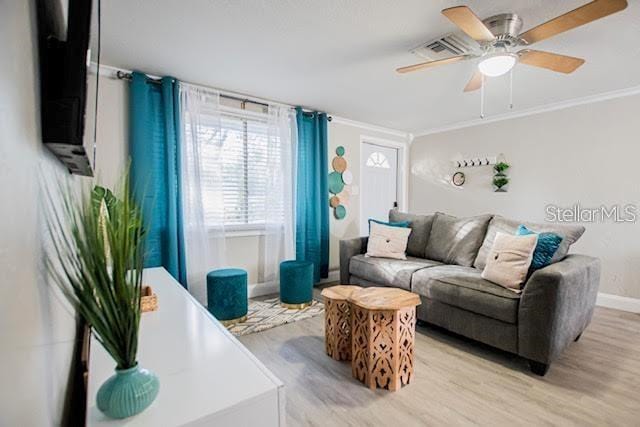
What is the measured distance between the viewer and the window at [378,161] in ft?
15.9

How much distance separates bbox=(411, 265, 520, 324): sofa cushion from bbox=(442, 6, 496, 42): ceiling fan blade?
1.67 metres

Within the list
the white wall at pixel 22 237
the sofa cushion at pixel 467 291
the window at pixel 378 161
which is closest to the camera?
the white wall at pixel 22 237

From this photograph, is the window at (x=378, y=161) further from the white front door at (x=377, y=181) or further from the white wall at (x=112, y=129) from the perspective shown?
the white wall at (x=112, y=129)

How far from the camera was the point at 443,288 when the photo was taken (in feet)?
8.05

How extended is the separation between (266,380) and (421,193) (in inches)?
184

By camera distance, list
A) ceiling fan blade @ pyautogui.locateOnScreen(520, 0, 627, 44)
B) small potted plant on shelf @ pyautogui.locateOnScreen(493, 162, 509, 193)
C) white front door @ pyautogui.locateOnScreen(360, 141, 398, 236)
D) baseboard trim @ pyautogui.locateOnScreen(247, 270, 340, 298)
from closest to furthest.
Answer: ceiling fan blade @ pyautogui.locateOnScreen(520, 0, 627, 44)
baseboard trim @ pyautogui.locateOnScreen(247, 270, 340, 298)
small potted plant on shelf @ pyautogui.locateOnScreen(493, 162, 509, 193)
white front door @ pyautogui.locateOnScreen(360, 141, 398, 236)

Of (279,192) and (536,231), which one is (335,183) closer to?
(279,192)

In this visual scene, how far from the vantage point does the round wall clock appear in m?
4.51

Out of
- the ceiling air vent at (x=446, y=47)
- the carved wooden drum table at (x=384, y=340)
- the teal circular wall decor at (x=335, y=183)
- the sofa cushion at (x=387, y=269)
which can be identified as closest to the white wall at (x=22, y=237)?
the carved wooden drum table at (x=384, y=340)

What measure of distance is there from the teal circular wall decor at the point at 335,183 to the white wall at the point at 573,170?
1.75 meters

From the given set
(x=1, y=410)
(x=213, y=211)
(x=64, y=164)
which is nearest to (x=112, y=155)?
(x=213, y=211)

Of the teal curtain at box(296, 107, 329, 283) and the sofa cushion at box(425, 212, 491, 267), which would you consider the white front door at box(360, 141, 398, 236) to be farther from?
the sofa cushion at box(425, 212, 491, 267)

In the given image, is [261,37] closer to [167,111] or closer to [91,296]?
[167,111]

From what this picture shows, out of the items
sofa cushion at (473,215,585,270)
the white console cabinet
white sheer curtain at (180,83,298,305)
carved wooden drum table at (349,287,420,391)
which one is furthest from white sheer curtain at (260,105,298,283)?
the white console cabinet
